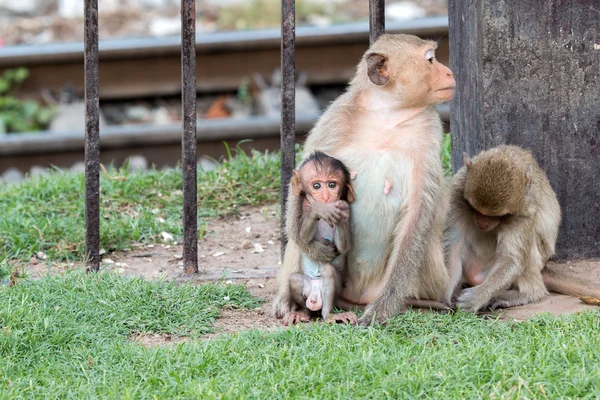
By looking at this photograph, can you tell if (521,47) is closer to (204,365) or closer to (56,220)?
(204,365)

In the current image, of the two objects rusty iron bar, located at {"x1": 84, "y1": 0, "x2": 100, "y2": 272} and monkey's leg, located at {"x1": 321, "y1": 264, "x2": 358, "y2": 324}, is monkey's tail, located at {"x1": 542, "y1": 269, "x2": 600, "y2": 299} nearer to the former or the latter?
monkey's leg, located at {"x1": 321, "y1": 264, "x2": 358, "y2": 324}

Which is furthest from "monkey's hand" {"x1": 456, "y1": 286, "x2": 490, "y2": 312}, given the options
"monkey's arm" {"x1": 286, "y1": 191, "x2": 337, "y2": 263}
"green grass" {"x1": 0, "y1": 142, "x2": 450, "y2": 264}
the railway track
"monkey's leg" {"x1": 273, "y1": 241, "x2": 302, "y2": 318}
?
the railway track

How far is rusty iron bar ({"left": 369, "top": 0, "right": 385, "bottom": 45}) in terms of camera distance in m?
6.04

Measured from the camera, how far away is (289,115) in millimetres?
6070

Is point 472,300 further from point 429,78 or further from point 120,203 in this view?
point 120,203

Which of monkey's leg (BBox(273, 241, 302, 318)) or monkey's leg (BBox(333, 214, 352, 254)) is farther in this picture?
monkey's leg (BBox(273, 241, 302, 318))

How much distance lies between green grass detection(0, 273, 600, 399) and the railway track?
4.56m

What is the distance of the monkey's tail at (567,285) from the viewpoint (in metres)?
5.66

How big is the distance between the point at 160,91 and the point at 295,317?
20.1 feet

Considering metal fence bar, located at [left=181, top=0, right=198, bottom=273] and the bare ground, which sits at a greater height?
metal fence bar, located at [left=181, top=0, right=198, bottom=273]

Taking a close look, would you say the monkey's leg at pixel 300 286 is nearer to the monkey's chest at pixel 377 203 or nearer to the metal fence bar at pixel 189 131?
the monkey's chest at pixel 377 203

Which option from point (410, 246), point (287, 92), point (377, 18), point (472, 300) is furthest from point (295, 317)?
point (377, 18)

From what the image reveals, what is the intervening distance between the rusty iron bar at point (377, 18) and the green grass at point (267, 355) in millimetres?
1722

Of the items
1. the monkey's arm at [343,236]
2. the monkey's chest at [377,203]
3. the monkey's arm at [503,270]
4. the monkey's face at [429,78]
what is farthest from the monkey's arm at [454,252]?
the monkey's face at [429,78]
